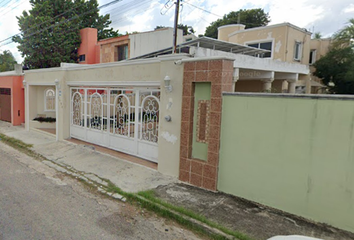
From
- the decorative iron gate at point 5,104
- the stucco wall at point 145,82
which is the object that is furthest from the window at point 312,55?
the decorative iron gate at point 5,104

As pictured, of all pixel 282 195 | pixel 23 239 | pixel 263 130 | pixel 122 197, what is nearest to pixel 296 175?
pixel 282 195

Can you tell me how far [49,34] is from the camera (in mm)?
22562

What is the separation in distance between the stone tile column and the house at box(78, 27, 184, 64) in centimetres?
1255

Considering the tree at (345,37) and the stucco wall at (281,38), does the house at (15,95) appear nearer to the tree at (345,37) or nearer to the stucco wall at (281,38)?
the stucco wall at (281,38)

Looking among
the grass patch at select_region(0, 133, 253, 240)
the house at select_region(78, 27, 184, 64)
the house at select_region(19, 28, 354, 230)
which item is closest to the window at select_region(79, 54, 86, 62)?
the house at select_region(78, 27, 184, 64)

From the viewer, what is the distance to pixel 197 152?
5.73 m

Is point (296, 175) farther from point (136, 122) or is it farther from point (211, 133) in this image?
point (136, 122)

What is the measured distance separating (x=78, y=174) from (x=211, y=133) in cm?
380

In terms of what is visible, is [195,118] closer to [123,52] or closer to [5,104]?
[5,104]

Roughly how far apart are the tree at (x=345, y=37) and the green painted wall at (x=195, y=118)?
15.1 m

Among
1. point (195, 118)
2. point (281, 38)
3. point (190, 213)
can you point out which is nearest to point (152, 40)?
point (281, 38)

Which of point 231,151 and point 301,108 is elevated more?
point 301,108

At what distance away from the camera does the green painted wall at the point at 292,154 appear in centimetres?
390

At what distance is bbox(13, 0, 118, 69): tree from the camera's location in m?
21.6
